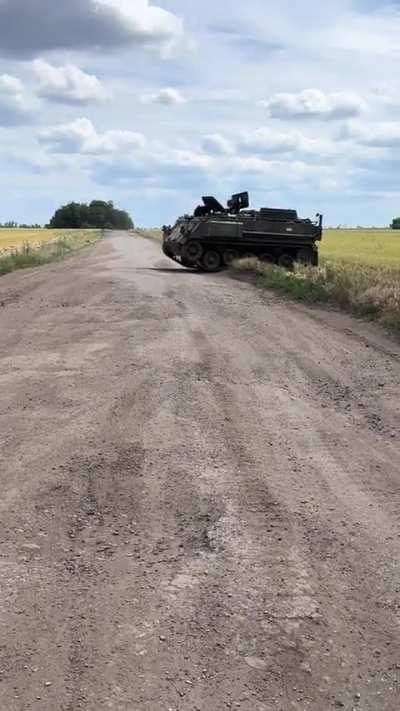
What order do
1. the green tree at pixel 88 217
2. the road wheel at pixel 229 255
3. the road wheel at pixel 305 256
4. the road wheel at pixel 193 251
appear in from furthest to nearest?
the green tree at pixel 88 217
the road wheel at pixel 305 256
the road wheel at pixel 229 255
the road wheel at pixel 193 251

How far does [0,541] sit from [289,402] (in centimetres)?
356

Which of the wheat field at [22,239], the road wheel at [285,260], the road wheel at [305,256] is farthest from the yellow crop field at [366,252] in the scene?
the wheat field at [22,239]

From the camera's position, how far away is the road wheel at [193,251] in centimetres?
2425

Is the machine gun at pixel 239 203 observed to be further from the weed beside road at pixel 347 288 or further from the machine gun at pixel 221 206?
the weed beside road at pixel 347 288

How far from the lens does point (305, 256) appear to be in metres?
24.8

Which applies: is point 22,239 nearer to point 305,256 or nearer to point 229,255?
point 229,255

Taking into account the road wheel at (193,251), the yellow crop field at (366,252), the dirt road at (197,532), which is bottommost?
the dirt road at (197,532)

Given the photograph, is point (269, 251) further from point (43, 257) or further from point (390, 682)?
point (390, 682)

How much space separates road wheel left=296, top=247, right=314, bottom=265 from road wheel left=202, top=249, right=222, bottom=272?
2.35m

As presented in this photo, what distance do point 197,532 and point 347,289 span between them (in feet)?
35.8

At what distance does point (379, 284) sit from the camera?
14.3m

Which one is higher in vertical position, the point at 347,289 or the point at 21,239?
the point at 21,239

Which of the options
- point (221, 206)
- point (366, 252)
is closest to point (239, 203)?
point (221, 206)

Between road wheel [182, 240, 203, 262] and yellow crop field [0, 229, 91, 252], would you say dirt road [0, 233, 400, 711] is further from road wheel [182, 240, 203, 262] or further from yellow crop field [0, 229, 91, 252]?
yellow crop field [0, 229, 91, 252]
